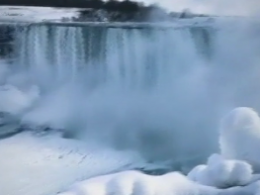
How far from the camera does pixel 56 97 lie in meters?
2.25

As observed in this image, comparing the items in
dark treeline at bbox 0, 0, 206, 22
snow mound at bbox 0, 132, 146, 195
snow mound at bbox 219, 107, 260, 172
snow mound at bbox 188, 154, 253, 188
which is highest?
dark treeline at bbox 0, 0, 206, 22

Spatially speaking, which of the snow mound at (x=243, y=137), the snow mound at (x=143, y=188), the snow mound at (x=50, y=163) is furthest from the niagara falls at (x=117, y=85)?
the snow mound at (x=143, y=188)

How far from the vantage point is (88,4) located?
2.18 meters

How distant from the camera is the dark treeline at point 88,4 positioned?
7.02 feet

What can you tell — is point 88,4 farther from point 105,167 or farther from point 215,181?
point 215,181

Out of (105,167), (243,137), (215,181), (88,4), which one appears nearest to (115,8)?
(88,4)

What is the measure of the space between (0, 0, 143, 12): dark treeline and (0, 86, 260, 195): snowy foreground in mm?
418

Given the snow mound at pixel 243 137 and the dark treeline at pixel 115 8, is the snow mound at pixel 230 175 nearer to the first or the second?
the snow mound at pixel 243 137

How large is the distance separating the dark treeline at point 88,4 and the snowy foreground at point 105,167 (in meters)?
0.42

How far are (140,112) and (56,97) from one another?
1.41ft

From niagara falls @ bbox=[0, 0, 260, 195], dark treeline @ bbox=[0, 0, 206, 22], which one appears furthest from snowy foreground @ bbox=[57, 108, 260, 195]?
dark treeline @ bbox=[0, 0, 206, 22]

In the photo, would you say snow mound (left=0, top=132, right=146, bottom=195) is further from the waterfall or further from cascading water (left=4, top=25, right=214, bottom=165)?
the waterfall

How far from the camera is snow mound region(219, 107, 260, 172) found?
1.24 m

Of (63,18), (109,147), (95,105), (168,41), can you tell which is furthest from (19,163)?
(168,41)
